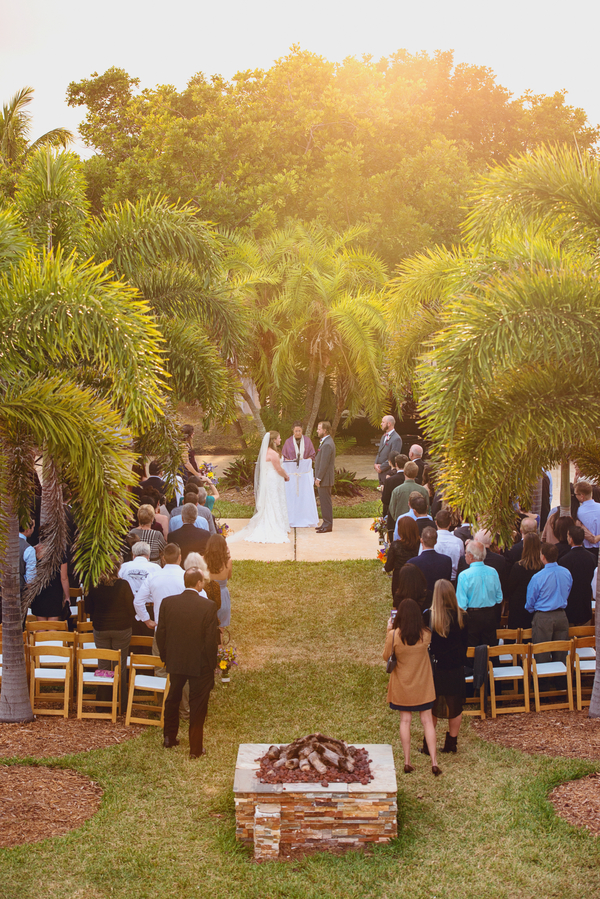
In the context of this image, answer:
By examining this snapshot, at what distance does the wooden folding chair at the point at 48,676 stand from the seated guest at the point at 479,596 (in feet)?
12.9

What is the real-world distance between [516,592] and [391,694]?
232 cm

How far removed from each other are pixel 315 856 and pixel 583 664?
3998 millimetres

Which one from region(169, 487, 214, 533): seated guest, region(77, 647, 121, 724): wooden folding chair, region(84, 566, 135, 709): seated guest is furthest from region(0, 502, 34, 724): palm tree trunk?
region(169, 487, 214, 533): seated guest

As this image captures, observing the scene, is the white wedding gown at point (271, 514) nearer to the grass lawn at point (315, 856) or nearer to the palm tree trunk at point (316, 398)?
the palm tree trunk at point (316, 398)

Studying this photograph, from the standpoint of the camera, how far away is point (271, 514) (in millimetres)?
15414

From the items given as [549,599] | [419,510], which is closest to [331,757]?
[549,599]

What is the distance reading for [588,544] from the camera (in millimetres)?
10258

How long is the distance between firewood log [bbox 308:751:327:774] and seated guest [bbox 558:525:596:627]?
13.0 feet

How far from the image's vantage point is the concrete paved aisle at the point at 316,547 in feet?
46.9

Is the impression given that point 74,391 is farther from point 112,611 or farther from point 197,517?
point 197,517

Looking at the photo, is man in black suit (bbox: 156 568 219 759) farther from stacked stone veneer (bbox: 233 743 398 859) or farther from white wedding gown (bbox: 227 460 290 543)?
white wedding gown (bbox: 227 460 290 543)

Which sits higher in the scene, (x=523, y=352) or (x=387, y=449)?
(x=523, y=352)

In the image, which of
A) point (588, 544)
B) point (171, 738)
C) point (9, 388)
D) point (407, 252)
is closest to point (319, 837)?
point (171, 738)

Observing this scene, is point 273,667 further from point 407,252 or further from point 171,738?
point 407,252
